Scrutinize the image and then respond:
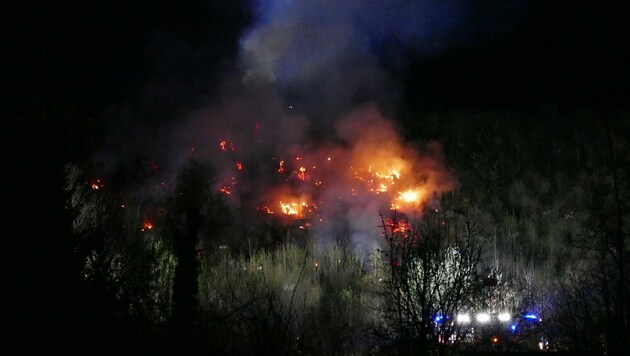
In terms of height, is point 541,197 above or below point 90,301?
above

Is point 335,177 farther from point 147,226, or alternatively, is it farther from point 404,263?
point 404,263

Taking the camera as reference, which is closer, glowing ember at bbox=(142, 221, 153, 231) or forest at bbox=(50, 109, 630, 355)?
forest at bbox=(50, 109, 630, 355)

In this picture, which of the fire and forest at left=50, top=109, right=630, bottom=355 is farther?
the fire

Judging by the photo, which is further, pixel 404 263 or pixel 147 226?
pixel 147 226

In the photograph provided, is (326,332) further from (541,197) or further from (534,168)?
(534,168)

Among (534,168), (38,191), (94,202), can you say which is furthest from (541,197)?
(38,191)

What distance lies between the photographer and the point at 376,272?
1827cm

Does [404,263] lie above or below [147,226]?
below

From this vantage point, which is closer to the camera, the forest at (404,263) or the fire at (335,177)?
the forest at (404,263)

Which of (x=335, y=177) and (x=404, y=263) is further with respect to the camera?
(x=335, y=177)

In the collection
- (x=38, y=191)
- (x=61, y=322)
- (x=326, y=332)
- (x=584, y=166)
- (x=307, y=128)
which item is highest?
(x=307, y=128)

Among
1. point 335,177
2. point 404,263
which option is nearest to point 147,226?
point 335,177

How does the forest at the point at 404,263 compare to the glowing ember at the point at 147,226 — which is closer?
the forest at the point at 404,263

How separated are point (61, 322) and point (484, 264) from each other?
45.7 ft
